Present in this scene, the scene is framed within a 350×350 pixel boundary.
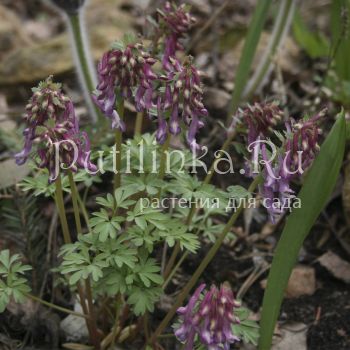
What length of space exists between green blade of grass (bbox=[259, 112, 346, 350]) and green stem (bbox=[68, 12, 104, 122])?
1.52 metres

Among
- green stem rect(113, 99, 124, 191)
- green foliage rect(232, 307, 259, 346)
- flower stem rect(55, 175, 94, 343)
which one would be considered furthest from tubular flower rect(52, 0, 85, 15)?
green foliage rect(232, 307, 259, 346)

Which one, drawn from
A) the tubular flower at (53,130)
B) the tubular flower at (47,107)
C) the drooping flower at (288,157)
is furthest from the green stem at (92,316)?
the drooping flower at (288,157)

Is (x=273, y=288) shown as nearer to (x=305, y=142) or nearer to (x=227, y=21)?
(x=305, y=142)

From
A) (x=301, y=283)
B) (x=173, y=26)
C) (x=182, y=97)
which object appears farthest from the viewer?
(x=301, y=283)

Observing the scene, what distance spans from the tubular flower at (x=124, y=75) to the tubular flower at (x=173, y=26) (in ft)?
1.39

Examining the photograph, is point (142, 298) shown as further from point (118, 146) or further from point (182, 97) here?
point (182, 97)

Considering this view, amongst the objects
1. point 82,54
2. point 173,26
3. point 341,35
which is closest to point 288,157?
point 173,26

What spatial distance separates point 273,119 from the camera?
204 cm

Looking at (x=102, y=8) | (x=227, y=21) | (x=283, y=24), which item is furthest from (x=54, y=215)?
(x=227, y=21)

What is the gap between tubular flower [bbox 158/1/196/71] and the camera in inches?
94.3

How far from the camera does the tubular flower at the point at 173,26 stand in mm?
2395

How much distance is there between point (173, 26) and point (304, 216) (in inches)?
36.5

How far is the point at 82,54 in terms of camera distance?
335 centimetres

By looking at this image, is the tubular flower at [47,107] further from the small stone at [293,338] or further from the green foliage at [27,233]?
the small stone at [293,338]
